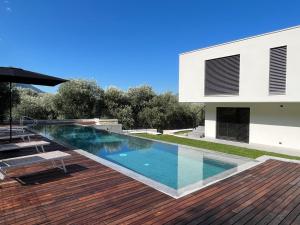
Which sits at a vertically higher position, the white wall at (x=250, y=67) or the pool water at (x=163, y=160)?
the white wall at (x=250, y=67)

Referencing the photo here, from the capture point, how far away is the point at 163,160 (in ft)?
30.9

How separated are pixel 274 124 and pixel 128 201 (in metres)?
11.9

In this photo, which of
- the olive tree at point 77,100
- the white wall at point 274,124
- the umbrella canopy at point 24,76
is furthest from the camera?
the olive tree at point 77,100

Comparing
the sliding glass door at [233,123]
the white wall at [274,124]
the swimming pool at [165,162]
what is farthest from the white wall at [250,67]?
the swimming pool at [165,162]

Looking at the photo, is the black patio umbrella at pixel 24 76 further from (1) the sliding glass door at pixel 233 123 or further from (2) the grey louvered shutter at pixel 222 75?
(1) the sliding glass door at pixel 233 123

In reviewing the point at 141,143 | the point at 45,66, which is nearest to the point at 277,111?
the point at 141,143

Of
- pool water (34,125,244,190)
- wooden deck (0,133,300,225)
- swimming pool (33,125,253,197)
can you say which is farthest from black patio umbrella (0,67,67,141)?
pool water (34,125,244,190)

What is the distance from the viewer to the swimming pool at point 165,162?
238 inches

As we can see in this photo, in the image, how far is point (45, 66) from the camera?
103 ft

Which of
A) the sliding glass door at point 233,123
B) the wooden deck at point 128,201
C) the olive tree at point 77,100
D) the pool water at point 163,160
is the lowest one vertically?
the pool water at point 163,160

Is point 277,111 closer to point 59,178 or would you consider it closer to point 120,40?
point 59,178

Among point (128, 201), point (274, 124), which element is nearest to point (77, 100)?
point (274, 124)

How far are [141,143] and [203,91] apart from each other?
6228mm

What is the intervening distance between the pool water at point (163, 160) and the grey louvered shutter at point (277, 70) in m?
6.02
